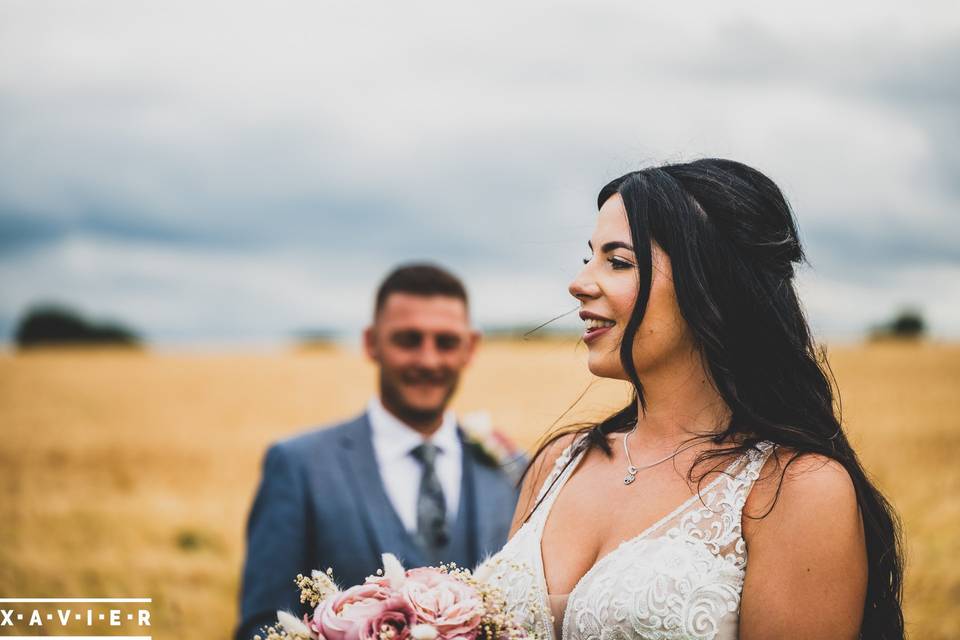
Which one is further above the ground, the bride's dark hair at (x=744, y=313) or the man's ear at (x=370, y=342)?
the man's ear at (x=370, y=342)

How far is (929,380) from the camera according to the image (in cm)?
2678

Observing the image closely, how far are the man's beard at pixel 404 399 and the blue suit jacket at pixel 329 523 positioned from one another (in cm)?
27

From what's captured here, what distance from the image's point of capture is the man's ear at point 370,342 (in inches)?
229

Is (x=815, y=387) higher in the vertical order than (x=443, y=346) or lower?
lower

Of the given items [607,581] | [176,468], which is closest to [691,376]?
[607,581]

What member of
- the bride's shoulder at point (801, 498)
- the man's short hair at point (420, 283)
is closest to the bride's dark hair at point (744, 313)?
the bride's shoulder at point (801, 498)

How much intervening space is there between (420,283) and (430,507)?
139 cm

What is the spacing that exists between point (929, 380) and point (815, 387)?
26.5 meters

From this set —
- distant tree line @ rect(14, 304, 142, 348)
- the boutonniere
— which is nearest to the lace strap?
the boutonniere

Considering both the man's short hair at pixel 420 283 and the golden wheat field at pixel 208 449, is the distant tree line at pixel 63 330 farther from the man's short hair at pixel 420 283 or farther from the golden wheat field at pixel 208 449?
the man's short hair at pixel 420 283

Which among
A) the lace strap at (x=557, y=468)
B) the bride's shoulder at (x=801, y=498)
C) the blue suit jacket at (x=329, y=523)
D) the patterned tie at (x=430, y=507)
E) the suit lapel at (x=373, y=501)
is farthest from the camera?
the patterned tie at (x=430, y=507)

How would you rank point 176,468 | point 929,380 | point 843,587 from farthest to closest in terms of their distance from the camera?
1. point 929,380
2. point 176,468
3. point 843,587

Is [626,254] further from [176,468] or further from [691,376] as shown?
[176,468]

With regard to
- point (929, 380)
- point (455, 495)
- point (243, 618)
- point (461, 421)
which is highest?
point (929, 380)
